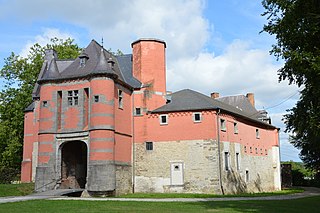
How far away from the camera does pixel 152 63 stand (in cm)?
3288

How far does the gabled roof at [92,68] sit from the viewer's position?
94.4 feet

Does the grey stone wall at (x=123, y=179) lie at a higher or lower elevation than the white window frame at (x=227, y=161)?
lower

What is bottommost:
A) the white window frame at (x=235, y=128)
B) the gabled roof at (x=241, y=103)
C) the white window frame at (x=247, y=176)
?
the white window frame at (x=247, y=176)

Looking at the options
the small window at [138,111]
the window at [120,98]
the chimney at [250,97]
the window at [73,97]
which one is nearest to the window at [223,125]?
the small window at [138,111]

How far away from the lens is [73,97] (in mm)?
29625

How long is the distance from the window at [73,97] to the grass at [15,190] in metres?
7.03

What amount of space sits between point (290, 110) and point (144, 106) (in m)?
15.9

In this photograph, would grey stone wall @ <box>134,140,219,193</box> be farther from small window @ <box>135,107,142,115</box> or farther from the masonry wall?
small window @ <box>135,107,142,115</box>

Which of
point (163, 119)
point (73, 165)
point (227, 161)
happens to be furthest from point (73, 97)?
point (227, 161)

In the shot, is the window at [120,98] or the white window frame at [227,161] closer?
the window at [120,98]

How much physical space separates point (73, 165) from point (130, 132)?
544 cm

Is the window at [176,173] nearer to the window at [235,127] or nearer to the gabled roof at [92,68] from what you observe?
the window at [235,127]

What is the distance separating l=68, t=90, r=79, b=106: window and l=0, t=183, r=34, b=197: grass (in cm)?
703

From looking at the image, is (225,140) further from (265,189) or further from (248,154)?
(265,189)
